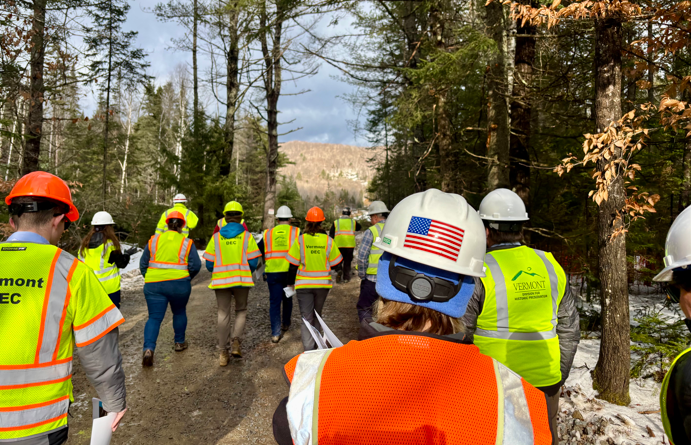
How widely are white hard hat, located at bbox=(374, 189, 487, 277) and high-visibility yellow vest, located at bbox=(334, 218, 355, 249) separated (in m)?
9.18

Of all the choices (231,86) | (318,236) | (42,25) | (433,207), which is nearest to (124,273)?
(42,25)

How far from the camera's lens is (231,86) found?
1620cm

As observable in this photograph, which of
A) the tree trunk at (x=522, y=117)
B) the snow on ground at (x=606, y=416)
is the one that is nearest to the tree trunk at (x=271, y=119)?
the tree trunk at (x=522, y=117)

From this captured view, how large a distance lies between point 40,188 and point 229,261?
147 inches

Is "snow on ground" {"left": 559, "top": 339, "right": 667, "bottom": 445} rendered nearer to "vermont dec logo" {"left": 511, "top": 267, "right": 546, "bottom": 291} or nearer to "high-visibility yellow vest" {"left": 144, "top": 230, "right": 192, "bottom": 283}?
"vermont dec logo" {"left": 511, "top": 267, "right": 546, "bottom": 291}

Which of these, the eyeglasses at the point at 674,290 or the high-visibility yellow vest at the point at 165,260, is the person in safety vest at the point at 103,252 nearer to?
the high-visibility yellow vest at the point at 165,260

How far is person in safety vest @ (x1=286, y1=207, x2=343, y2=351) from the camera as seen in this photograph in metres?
6.11

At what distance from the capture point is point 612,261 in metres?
4.20

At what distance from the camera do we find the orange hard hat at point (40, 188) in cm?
214

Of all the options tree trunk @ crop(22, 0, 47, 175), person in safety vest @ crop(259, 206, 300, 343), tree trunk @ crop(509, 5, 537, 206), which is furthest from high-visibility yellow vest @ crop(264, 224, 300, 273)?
tree trunk @ crop(22, 0, 47, 175)

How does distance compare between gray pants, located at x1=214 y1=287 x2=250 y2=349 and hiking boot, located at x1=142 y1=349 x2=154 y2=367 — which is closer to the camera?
hiking boot, located at x1=142 y1=349 x2=154 y2=367

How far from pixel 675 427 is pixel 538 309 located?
1397 mm

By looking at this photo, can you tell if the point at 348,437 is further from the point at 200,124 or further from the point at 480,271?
the point at 200,124

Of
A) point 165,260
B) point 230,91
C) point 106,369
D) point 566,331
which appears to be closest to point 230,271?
point 165,260
